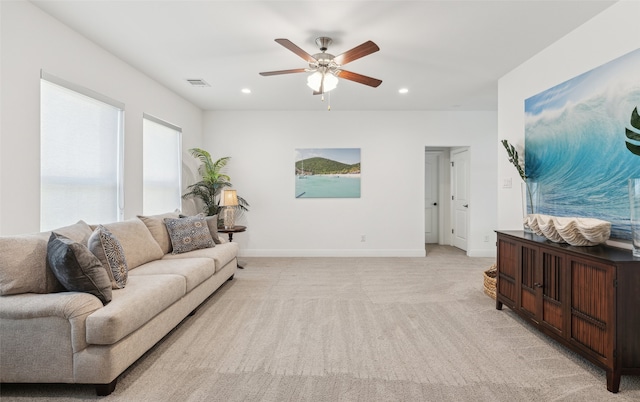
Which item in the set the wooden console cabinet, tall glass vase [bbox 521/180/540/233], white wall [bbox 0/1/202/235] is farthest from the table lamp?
tall glass vase [bbox 521/180/540/233]

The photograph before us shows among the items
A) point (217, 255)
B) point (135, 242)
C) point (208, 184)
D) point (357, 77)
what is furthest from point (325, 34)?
point (208, 184)

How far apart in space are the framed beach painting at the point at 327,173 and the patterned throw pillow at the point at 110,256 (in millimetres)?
3607

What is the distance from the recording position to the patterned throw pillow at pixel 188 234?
11.7ft

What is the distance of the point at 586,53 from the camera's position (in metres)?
2.71

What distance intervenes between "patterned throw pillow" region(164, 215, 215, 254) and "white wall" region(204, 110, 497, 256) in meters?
2.02

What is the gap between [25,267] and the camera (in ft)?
6.34

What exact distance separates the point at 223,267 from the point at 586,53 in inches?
164

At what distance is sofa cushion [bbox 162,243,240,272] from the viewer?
11.2 feet

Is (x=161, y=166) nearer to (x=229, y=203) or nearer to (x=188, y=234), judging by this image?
(x=229, y=203)

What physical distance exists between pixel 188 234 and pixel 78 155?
1.32m


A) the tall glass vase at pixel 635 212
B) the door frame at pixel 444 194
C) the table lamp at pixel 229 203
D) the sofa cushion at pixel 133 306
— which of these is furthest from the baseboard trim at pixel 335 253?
the tall glass vase at pixel 635 212

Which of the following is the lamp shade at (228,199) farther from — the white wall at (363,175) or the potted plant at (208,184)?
the white wall at (363,175)

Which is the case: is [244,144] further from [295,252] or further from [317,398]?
[317,398]

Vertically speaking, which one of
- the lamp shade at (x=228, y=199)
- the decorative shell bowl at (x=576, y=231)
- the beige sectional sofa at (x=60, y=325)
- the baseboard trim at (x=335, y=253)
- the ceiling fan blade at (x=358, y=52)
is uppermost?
the ceiling fan blade at (x=358, y=52)
